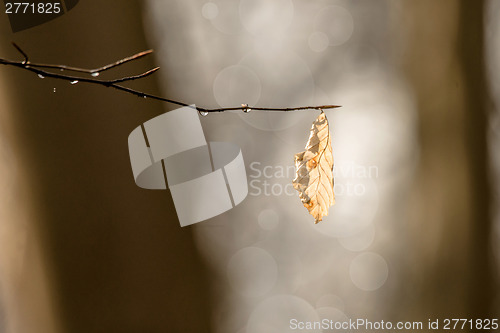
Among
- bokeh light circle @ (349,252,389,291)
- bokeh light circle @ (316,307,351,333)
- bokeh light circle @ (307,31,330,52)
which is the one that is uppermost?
bokeh light circle @ (307,31,330,52)

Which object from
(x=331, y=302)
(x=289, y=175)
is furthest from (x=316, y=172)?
(x=331, y=302)

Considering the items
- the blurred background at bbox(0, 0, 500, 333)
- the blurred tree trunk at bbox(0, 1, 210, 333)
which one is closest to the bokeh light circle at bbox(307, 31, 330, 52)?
the blurred background at bbox(0, 0, 500, 333)

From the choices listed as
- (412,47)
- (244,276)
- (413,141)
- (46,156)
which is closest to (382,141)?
(413,141)

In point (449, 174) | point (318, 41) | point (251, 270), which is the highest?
point (318, 41)

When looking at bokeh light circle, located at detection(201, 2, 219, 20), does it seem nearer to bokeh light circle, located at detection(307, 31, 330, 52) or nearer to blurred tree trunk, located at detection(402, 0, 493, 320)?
bokeh light circle, located at detection(307, 31, 330, 52)

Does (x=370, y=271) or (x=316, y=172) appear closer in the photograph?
(x=316, y=172)

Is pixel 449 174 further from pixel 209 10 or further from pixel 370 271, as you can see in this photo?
pixel 209 10
